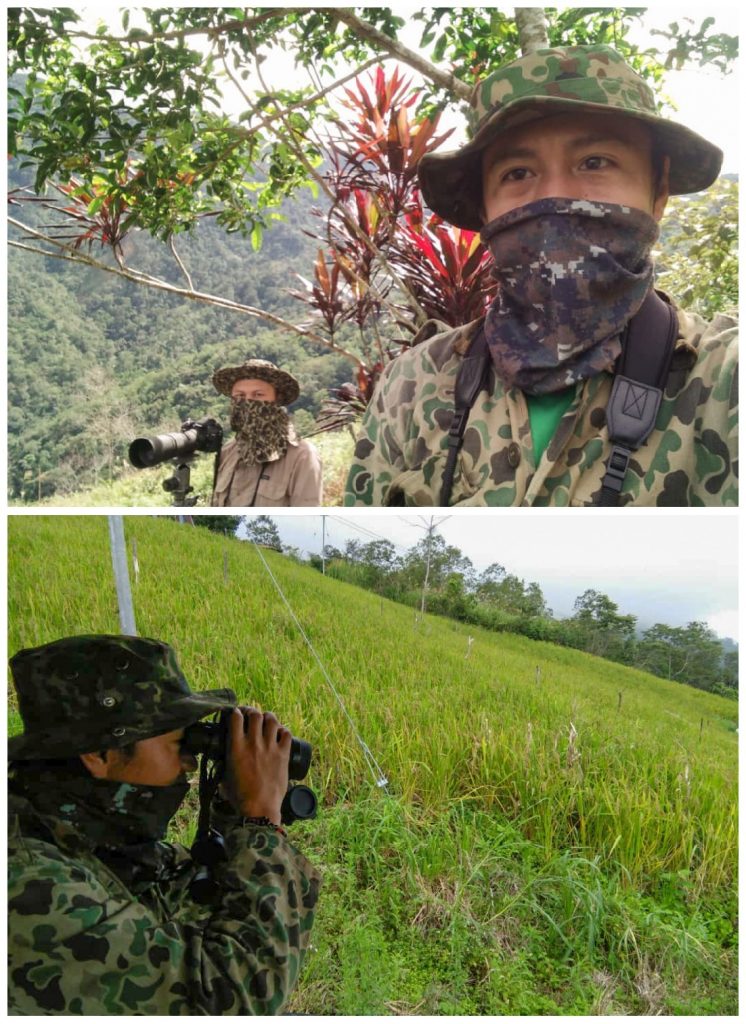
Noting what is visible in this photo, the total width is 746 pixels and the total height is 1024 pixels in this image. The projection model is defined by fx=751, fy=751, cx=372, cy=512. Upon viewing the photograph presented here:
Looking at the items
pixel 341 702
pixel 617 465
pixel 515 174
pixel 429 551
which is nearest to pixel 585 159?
pixel 515 174

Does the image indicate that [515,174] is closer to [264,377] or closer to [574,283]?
[574,283]

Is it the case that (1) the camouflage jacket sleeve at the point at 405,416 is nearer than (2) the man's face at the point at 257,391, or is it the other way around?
(1) the camouflage jacket sleeve at the point at 405,416

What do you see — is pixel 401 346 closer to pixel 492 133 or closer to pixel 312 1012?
pixel 492 133

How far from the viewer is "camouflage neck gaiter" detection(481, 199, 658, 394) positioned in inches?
50.7

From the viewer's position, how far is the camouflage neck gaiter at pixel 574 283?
1.29 meters

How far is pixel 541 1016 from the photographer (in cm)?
150

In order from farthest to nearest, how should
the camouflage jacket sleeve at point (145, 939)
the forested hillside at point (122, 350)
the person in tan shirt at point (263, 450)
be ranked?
the forested hillside at point (122, 350)
the person in tan shirt at point (263, 450)
the camouflage jacket sleeve at point (145, 939)

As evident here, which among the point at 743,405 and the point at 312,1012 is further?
the point at 312,1012

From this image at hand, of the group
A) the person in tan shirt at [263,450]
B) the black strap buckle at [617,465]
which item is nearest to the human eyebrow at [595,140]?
the black strap buckle at [617,465]

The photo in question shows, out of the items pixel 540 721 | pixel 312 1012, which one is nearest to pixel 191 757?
pixel 312 1012

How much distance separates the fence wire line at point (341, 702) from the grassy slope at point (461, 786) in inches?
0.6

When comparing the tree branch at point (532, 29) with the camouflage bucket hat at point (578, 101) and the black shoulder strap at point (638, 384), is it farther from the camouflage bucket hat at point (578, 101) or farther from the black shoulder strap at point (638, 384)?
the black shoulder strap at point (638, 384)

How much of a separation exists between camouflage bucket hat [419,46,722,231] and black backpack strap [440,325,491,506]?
0.36m

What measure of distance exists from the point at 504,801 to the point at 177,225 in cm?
196
